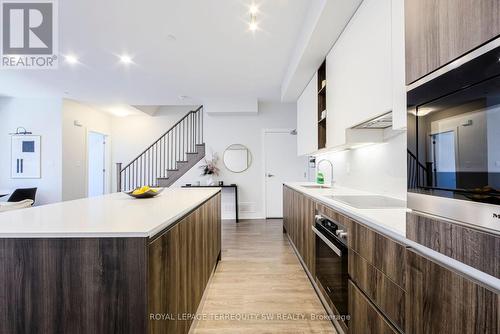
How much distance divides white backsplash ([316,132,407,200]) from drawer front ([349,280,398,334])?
863 millimetres

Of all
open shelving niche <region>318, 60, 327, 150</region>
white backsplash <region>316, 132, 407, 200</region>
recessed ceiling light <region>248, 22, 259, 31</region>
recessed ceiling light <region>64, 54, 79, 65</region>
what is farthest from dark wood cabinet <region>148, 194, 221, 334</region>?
recessed ceiling light <region>64, 54, 79, 65</region>

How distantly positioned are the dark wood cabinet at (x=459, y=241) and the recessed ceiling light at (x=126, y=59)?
3653mm

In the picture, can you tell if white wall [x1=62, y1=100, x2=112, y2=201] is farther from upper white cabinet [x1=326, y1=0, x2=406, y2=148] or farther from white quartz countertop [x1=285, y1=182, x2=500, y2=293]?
white quartz countertop [x1=285, y1=182, x2=500, y2=293]

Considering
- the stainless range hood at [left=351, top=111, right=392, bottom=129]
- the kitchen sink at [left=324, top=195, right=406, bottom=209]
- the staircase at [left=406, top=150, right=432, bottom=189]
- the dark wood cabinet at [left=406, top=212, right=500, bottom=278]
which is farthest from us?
the stainless range hood at [left=351, top=111, right=392, bottom=129]

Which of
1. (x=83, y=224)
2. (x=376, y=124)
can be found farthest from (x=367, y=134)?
(x=83, y=224)

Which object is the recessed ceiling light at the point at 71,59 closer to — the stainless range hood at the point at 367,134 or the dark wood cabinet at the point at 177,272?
the dark wood cabinet at the point at 177,272

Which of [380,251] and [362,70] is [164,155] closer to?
[362,70]

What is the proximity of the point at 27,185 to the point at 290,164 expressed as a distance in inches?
227

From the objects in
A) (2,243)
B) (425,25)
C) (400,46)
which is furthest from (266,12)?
(2,243)

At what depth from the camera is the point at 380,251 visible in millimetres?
1011

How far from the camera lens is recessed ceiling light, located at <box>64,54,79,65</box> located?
3.08m

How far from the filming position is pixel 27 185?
15.8 feet

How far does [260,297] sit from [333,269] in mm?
803

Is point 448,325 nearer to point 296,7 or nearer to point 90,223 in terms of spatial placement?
point 90,223
